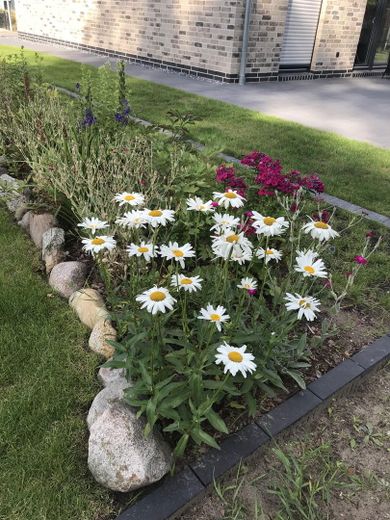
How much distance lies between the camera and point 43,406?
240cm

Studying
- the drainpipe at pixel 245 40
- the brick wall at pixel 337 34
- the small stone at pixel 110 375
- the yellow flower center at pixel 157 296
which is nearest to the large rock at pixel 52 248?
the small stone at pixel 110 375

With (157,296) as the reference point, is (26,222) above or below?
below

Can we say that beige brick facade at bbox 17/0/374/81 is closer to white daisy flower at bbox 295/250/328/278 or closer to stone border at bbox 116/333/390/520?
stone border at bbox 116/333/390/520

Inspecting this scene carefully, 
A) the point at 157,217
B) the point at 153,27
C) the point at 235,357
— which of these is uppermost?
the point at 157,217

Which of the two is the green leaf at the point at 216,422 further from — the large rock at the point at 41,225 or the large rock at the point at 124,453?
the large rock at the point at 41,225

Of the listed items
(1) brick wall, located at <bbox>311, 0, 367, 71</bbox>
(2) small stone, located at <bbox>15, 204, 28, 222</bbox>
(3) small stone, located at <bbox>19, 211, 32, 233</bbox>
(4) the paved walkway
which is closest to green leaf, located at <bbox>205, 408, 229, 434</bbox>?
(3) small stone, located at <bbox>19, 211, 32, 233</bbox>

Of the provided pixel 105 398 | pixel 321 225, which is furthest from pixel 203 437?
pixel 321 225

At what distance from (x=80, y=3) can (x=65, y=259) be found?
14465mm

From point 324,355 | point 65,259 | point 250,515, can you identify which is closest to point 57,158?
point 65,259

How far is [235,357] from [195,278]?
1.58ft

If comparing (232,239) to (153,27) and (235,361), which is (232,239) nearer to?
(235,361)

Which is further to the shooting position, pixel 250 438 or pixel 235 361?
pixel 250 438

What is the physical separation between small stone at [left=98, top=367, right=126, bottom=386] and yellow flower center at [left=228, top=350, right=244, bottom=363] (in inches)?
33.3

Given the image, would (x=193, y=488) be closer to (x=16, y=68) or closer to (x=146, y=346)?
(x=146, y=346)
